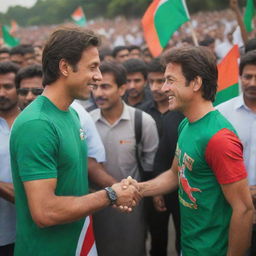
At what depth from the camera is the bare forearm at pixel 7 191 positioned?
266 cm

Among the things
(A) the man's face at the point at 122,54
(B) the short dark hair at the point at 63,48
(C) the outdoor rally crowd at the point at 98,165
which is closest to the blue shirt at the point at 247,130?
(C) the outdoor rally crowd at the point at 98,165

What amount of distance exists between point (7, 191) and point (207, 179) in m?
1.36

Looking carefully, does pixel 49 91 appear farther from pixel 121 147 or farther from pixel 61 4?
pixel 61 4

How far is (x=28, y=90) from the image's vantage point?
3.34 meters

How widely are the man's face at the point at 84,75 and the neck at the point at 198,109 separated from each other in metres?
0.59

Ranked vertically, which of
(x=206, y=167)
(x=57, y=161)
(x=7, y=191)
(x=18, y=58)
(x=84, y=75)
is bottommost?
(x=206, y=167)

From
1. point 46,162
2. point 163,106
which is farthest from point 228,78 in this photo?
point 46,162

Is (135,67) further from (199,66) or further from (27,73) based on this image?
(199,66)

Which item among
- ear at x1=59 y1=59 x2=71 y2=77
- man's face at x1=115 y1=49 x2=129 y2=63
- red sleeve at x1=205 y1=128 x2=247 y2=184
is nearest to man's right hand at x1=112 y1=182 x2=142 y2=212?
red sleeve at x1=205 y1=128 x2=247 y2=184

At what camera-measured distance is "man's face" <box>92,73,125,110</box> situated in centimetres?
351

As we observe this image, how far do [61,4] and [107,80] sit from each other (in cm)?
6062

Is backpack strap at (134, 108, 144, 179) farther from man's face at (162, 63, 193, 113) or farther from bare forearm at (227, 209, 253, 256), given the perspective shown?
bare forearm at (227, 209, 253, 256)

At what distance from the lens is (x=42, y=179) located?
1.92 meters

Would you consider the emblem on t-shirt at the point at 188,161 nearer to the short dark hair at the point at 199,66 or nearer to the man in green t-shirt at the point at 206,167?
the man in green t-shirt at the point at 206,167
